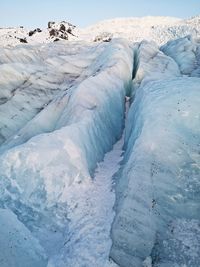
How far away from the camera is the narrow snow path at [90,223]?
12.1m

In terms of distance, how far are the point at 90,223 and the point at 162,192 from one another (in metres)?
3.22

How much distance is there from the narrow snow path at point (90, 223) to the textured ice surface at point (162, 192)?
25.1 inches

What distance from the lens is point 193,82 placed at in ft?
60.8

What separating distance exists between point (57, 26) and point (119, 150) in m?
53.2

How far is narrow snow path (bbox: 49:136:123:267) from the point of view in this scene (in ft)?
A: 39.6

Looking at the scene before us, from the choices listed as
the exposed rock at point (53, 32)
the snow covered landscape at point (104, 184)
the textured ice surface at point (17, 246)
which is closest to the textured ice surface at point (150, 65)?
the snow covered landscape at point (104, 184)

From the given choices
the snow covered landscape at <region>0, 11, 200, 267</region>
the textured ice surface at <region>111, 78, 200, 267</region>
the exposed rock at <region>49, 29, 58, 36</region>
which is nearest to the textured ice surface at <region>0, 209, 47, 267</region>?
the snow covered landscape at <region>0, 11, 200, 267</region>

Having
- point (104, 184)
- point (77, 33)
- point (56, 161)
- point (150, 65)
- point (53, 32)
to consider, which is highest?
point (56, 161)

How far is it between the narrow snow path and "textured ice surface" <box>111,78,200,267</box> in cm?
64

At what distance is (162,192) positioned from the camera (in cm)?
1272

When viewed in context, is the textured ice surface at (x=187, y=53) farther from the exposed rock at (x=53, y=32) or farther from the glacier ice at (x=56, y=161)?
the exposed rock at (x=53, y=32)

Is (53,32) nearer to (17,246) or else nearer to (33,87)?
(33,87)

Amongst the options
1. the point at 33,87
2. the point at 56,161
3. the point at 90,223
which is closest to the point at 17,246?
the point at 90,223

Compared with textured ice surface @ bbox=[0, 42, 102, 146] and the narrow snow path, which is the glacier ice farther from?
textured ice surface @ bbox=[0, 42, 102, 146]
